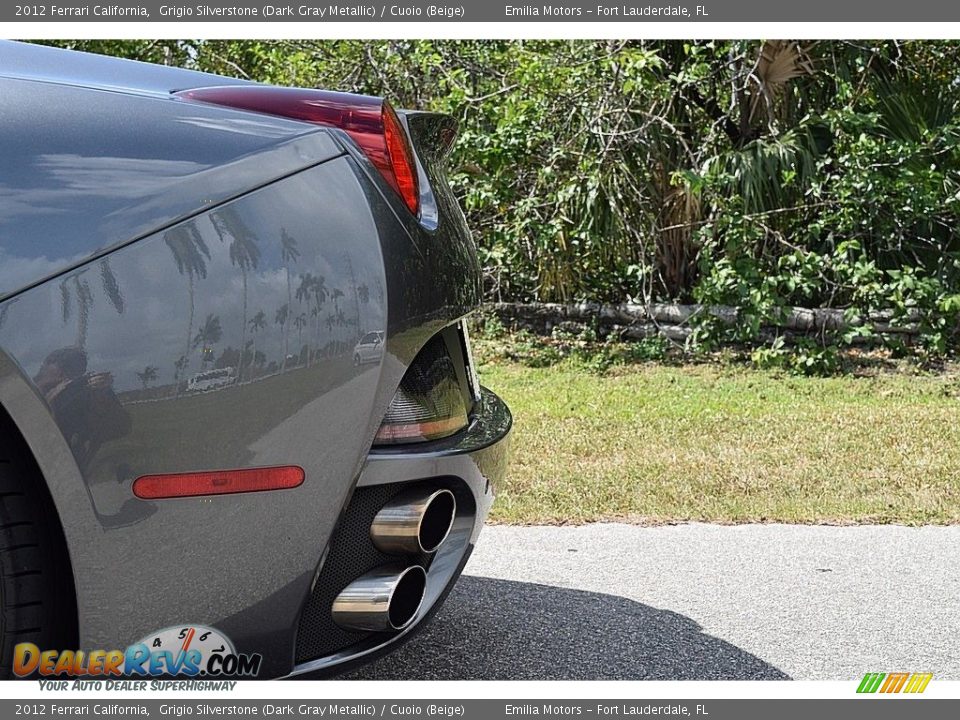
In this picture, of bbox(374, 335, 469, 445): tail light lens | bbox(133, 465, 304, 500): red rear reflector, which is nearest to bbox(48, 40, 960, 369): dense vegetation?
bbox(374, 335, 469, 445): tail light lens

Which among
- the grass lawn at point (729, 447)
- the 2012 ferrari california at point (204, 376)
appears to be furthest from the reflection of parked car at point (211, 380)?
the grass lawn at point (729, 447)

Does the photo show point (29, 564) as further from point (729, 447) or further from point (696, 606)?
point (729, 447)

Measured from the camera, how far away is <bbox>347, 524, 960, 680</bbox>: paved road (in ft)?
9.78

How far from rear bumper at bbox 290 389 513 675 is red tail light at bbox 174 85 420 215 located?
53 centimetres

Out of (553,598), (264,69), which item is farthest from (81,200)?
(264,69)

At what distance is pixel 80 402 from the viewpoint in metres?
1.92

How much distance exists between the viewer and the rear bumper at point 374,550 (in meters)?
2.17

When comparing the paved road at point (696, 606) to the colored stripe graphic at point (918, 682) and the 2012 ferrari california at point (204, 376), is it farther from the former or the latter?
the 2012 ferrari california at point (204, 376)

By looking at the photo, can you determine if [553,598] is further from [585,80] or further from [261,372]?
[585,80]

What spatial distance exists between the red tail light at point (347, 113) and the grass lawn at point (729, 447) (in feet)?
7.96

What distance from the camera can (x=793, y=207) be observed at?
8.69 m

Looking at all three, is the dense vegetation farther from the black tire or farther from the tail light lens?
the black tire

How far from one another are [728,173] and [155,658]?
719 cm

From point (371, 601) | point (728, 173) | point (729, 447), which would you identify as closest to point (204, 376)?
point (371, 601)
